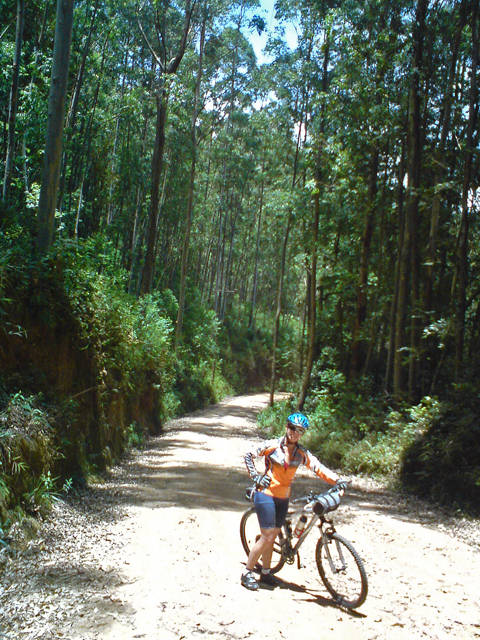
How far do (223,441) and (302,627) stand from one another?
439 inches

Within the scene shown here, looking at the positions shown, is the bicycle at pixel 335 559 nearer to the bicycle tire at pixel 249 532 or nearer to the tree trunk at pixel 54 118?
the bicycle tire at pixel 249 532

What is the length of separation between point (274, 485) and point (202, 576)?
41.4 inches

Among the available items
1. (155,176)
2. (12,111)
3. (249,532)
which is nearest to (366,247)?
(155,176)

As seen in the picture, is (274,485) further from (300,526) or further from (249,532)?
(249,532)

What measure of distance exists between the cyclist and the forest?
2.32 metres

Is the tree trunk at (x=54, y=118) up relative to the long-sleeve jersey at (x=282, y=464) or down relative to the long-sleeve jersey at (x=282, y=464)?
up

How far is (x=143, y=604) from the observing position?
416cm

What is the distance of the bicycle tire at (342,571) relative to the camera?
4.25 meters

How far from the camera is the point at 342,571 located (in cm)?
433

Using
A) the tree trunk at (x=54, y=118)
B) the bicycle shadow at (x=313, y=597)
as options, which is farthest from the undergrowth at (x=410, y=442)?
the tree trunk at (x=54, y=118)

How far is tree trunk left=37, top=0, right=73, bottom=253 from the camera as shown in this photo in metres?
8.49

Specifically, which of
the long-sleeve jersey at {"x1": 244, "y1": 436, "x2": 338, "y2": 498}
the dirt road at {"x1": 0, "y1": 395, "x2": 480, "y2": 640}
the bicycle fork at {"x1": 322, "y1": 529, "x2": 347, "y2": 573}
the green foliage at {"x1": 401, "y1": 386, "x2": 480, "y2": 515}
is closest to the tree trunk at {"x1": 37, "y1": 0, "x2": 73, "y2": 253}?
the dirt road at {"x1": 0, "y1": 395, "x2": 480, "y2": 640}

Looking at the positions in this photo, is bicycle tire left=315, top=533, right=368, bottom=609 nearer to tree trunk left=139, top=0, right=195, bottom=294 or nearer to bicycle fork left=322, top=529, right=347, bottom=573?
bicycle fork left=322, top=529, right=347, bottom=573

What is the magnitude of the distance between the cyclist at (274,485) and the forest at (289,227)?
2.32m
